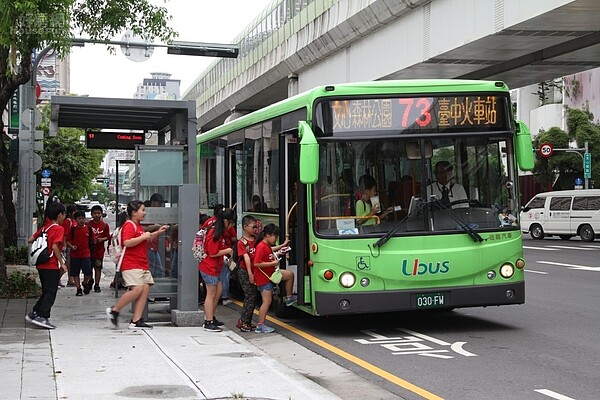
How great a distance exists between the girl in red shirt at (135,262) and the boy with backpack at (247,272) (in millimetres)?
1090

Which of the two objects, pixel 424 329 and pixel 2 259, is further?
pixel 2 259

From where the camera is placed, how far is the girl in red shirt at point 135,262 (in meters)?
11.7

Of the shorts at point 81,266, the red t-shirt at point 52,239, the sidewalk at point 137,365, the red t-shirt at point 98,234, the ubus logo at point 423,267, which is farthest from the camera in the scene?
the red t-shirt at point 98,234

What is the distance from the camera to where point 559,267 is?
73.9 feet

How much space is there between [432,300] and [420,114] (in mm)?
2293

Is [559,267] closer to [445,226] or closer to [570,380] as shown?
[445,226]

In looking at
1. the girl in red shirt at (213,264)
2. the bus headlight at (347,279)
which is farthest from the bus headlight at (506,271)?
the girl in red shirt at (213,264)

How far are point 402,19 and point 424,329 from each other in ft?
51.4

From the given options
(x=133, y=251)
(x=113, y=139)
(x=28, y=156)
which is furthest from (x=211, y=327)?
(x=28, y=156)

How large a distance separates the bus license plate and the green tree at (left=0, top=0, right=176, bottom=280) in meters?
6.63

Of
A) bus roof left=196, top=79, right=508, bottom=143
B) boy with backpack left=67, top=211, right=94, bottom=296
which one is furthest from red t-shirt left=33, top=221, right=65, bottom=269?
boy with backpack left=67, top=211, right=94, bottom=296

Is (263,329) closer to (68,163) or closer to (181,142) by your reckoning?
(181,142)

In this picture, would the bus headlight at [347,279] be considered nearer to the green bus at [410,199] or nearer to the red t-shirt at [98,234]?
the green bus at [410,199]

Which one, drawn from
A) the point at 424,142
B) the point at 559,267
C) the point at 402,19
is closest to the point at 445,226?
the point at 424,142
